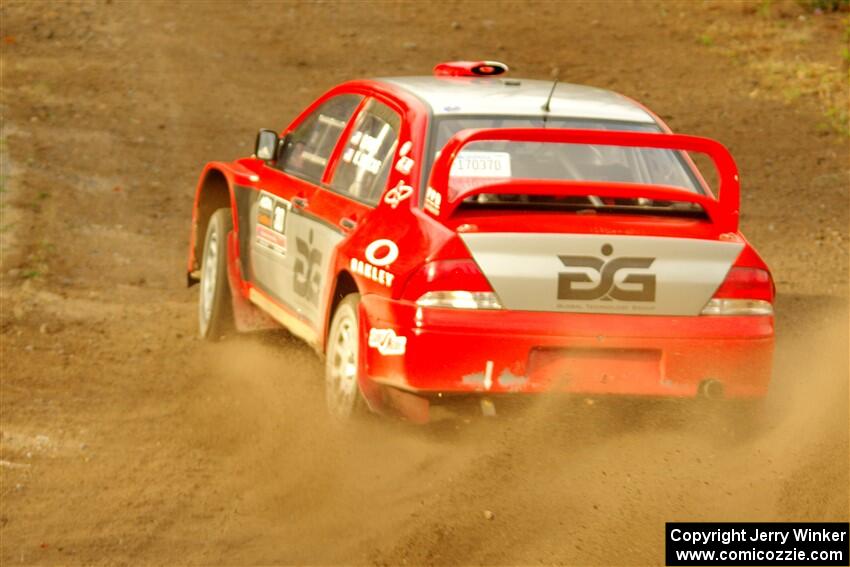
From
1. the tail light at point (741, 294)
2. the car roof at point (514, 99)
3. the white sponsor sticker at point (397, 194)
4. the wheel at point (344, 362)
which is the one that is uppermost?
the car roof at point (514, 99)

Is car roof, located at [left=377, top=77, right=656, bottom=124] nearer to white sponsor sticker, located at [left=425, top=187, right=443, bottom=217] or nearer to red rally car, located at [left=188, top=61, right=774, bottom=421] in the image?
red rally car, located at [left=188, top=61, right=774, bottom=421]

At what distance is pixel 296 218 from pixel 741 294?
2451 millimetres

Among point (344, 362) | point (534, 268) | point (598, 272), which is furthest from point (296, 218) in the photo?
point (598, 272)

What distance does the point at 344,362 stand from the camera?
6742 millimetres

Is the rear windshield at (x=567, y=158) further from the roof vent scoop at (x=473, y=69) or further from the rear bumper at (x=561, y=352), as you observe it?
the roof vent scoop at (x=473, y=69)

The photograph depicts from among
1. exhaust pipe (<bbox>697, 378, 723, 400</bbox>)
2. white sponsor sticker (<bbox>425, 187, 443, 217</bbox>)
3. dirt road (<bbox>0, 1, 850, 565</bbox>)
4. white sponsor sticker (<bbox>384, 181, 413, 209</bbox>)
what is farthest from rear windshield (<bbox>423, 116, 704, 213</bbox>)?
dirt road (<bbox>0, 1, 850, 565</bbox>)

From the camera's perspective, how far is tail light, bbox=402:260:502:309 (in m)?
5.97

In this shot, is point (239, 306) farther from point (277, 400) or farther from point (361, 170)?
point (361, 170)

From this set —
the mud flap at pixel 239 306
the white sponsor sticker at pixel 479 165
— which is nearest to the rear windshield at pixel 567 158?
the white sponsor sticker at pixel 479 165

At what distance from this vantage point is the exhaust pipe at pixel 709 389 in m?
6.12

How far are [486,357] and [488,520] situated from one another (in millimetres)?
630

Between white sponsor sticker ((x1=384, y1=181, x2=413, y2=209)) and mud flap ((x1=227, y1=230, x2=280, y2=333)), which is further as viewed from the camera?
mud flap ((x1=227, y1=230, x2=280, y2=333))

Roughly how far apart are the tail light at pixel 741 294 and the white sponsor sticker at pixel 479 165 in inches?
40.6

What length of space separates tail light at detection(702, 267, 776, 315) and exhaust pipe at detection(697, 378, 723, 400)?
28cm
